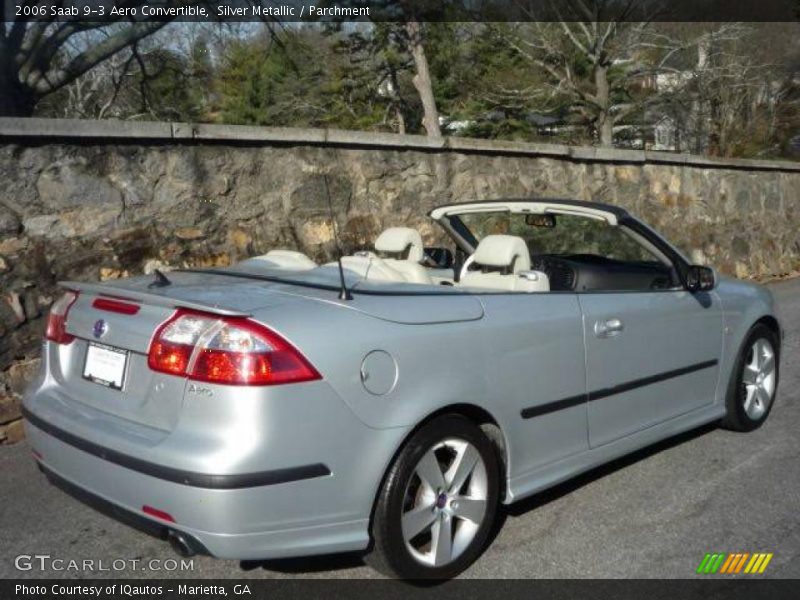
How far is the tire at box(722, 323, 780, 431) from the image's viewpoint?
17.1ft

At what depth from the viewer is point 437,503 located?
338cm

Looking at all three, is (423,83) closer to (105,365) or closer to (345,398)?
(105,365)

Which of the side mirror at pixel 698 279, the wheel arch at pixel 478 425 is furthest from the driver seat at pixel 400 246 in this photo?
the side mirror at pixel 698 279

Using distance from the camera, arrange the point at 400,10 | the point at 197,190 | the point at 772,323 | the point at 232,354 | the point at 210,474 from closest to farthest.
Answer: the point at 210,474, the point at 232,354, the point at 772,323, the point at 197,190, the point at 400,10

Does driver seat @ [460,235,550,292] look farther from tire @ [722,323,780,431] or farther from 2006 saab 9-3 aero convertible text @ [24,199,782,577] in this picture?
tire @ [722,323,780,431]

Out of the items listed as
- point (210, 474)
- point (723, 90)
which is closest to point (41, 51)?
point (210, 474)

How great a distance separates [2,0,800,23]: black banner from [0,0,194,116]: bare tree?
10 centimetres

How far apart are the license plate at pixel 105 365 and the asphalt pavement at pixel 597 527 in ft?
2.69

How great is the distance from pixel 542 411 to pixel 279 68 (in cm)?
2701

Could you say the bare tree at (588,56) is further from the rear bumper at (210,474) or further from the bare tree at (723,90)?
the rear bumper at (210,474)

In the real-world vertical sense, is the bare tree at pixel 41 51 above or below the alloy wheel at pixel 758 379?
above

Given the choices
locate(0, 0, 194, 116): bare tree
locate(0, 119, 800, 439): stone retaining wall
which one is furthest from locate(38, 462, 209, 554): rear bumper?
locate(0, 0, 194, 116): bare tree

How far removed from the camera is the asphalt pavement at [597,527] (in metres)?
3.56
